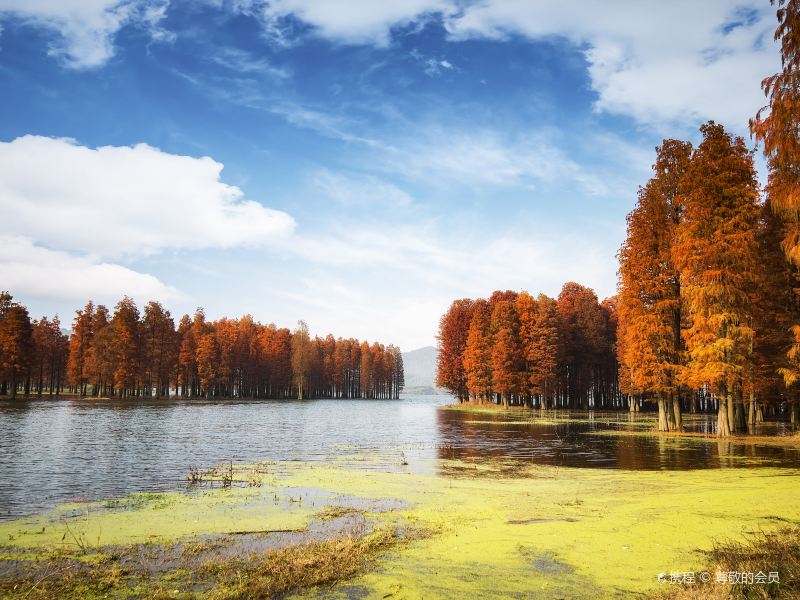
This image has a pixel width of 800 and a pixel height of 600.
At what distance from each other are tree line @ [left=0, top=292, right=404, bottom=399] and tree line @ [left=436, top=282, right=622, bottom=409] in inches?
2144

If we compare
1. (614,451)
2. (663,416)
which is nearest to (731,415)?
(663,416)

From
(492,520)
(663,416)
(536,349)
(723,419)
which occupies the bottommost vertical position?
(663,416)

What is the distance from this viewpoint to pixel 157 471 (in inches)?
832

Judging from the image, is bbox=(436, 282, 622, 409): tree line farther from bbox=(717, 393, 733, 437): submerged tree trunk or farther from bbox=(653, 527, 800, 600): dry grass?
bbox=(653, 527, 800, 600): dry grass

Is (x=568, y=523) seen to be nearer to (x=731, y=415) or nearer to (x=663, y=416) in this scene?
(x=731, y=415)

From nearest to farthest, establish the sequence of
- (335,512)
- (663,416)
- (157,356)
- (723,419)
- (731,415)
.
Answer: (335,512)
(723,419)
(731,415)
(663,416)
(157,356)

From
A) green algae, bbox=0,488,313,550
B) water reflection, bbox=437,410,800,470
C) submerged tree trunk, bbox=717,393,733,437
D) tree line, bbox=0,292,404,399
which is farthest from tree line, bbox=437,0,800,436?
tree line, bbox=0,292,404,399

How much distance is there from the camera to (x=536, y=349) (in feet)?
239

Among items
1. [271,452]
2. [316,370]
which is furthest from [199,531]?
[316,370]

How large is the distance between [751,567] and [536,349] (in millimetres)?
66826

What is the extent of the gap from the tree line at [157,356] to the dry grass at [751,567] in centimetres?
9583

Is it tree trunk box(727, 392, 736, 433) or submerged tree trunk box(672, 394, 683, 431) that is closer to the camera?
tree trunk box(727, 392, 736, 433)

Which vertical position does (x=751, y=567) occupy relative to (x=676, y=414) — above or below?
above

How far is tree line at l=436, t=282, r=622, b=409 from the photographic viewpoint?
74.1 m
